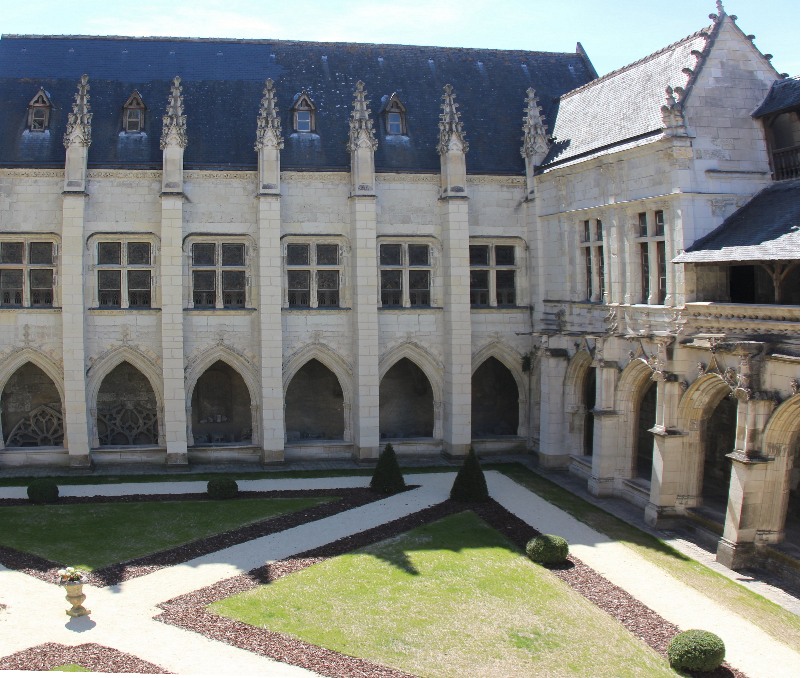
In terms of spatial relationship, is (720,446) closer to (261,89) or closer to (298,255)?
(298,255)

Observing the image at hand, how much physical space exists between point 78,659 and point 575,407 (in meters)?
18.6

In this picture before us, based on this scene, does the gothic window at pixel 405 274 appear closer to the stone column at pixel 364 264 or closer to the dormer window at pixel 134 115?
the stone column at pixel 364 264

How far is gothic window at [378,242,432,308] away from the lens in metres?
32.1

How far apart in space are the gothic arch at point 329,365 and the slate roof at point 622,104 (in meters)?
9.84

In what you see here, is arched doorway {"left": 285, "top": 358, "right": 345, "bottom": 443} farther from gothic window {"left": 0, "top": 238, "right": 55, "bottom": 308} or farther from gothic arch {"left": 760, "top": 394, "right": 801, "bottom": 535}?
gothic arch {"left": 760, "top": 394, "right": 801, "bottom": 535}

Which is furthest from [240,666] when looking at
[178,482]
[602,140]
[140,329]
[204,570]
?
[602,140]

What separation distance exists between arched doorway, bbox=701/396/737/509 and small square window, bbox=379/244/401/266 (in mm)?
11761

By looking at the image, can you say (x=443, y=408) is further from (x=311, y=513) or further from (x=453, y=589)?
(x=453, y=589)

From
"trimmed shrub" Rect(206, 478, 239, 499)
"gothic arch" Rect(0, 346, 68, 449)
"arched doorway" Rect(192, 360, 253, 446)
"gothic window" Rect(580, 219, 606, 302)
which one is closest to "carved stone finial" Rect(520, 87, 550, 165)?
"gothic window" Rect(580, 219, 606, 302)

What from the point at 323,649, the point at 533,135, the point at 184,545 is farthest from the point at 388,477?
the point at 533,135

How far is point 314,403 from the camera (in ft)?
114

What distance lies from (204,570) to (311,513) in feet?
16.8

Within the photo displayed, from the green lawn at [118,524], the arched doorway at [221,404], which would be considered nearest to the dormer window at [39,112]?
the arched doorway at [221,404]

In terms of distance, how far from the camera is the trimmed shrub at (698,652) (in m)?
15.4
